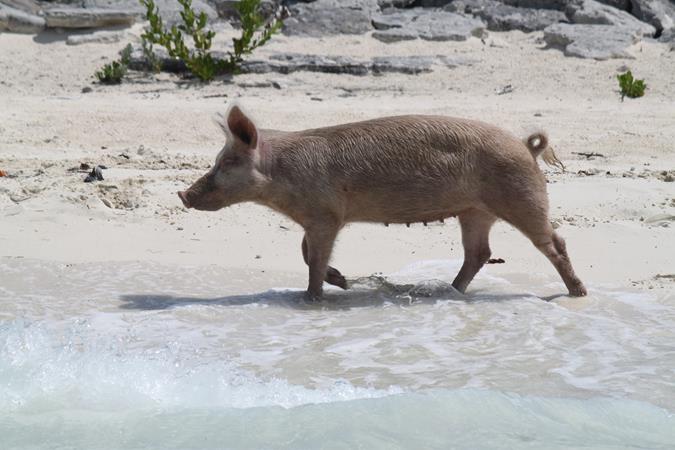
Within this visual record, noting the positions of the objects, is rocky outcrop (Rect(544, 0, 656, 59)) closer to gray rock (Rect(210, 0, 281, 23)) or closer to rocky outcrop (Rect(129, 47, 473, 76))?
rocky outcrop (Rect(129, 47, 473, 76))

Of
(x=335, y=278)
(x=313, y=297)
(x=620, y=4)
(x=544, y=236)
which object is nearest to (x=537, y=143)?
(x=544, y=236)

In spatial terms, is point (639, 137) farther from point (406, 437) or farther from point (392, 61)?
point (406, 437)

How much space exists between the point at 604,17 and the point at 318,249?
40.3 feet

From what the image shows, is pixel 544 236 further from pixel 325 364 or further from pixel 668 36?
pixel 668 36

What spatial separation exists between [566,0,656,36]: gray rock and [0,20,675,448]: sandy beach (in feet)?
14.4

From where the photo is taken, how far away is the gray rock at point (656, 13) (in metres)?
18.0

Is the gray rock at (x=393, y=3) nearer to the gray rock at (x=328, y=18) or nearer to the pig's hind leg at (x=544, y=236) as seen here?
the gray rock at (x=328, y=18)

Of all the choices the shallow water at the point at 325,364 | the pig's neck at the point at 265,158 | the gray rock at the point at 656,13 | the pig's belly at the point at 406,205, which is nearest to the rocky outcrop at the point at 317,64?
the gray rock at the point at 656,13

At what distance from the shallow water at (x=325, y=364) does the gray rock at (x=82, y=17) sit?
9632 mm

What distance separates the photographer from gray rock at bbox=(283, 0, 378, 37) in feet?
55.8

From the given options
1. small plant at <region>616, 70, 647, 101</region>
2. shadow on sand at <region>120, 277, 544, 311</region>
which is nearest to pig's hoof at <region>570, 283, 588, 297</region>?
shadow on sand at <region>120, 277, 544, 311</region>

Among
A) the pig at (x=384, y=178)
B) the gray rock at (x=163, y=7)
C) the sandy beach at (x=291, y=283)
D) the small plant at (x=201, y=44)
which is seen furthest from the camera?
the gray rock at (x=163, y=7)

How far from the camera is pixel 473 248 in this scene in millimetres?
7023

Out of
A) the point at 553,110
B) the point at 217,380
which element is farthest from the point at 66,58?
the point at 217,380
